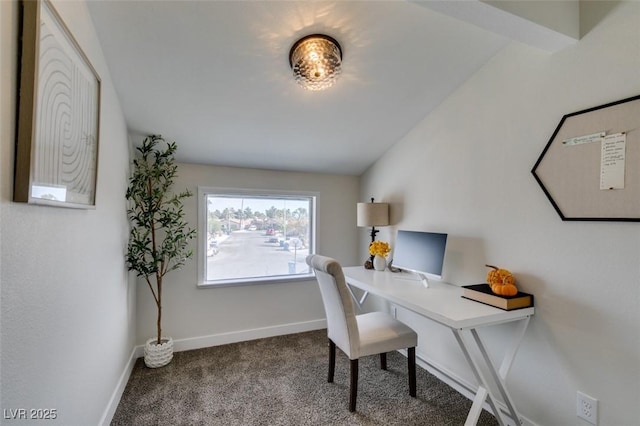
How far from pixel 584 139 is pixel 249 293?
2888 millimetres

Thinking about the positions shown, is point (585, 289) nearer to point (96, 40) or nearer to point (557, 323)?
point (557, 323)

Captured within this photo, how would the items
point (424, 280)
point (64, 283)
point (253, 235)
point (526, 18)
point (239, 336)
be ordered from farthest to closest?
point (253, 235)
point (239, 336)
point (424, 280)
point (526, 18)
point (64, 283)

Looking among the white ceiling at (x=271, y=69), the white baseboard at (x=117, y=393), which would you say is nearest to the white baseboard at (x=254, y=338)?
the white baseboard at (x=117, y=393)

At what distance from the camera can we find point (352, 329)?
1964 mm

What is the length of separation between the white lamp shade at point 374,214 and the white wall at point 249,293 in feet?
2.12

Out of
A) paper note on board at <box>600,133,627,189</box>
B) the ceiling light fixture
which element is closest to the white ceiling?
the ceiling light fixture

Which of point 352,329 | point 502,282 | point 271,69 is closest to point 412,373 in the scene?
point 352,329

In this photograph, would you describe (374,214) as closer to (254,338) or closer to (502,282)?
(502,282)

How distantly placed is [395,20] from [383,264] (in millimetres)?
1895

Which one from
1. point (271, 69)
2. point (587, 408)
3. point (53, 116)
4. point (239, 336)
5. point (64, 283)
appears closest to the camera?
point (53, 116)

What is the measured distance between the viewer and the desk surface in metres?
1.57

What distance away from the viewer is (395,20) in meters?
1.67

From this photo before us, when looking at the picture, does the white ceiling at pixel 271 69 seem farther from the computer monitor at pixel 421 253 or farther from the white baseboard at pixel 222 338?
the white baseboard at pixel 222 338

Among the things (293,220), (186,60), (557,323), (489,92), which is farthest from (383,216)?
(186,60)
